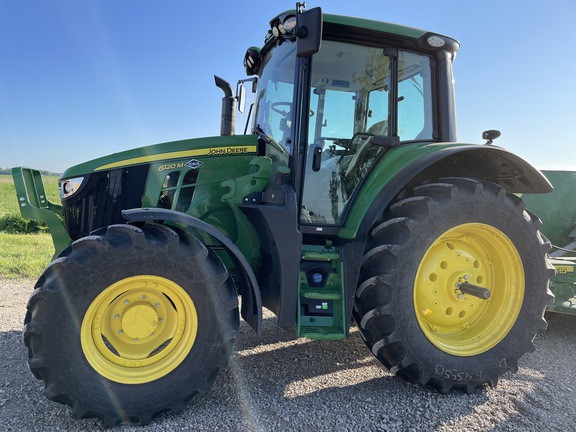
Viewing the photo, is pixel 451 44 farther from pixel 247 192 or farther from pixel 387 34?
pixel 247 192

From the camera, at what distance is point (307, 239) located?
3.05 m

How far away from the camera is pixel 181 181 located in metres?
3.10

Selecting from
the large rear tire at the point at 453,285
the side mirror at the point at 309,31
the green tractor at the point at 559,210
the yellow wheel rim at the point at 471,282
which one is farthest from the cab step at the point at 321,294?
the green tractor at the point at 559,210

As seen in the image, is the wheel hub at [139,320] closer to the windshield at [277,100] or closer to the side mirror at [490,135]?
the windshield at [277,100]

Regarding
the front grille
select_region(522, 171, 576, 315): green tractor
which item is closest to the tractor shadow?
the front grille

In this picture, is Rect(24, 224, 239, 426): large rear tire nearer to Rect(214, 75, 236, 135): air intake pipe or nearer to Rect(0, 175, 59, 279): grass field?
Rect(214, 75, 236, 135): air intake pipe

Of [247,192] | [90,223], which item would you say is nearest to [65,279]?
[90,223]

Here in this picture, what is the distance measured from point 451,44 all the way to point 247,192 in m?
2.04

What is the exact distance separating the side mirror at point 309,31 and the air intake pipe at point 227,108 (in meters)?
1.45

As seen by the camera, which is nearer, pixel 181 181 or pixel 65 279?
pixel 65 279

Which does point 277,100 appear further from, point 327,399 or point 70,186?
point 327,399

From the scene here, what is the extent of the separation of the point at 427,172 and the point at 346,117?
76cm

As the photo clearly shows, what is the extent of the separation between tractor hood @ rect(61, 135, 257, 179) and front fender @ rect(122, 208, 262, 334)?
0.75 m

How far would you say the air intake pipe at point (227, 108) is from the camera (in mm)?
3895
